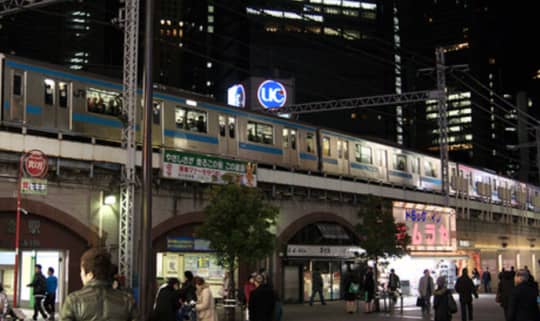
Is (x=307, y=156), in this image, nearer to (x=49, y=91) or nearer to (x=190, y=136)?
(x=190, y=136)

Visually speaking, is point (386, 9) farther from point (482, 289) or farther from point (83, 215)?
point (83, 215)

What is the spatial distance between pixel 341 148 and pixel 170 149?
14.1m

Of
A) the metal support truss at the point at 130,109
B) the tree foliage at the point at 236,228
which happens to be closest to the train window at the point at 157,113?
the metal support truss at the point at 130,109

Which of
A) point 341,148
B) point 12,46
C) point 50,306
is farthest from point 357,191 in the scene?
point 12,46

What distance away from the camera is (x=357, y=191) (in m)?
39.2

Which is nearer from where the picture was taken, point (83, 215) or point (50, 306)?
point (50, 306)

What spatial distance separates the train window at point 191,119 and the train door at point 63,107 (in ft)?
17.1

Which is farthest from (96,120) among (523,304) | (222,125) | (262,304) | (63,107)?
(523,304)

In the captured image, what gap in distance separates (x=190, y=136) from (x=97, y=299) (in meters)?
25.1

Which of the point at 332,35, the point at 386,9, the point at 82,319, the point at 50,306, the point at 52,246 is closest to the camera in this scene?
the point at 82,319

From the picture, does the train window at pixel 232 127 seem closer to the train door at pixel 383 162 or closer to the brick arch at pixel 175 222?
the brick arch at pixel 175 222

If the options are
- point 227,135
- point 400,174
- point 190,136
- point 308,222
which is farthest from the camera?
point 400,174

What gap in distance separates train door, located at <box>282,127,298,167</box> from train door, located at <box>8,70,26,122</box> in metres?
14.7

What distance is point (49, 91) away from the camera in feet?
80.2
